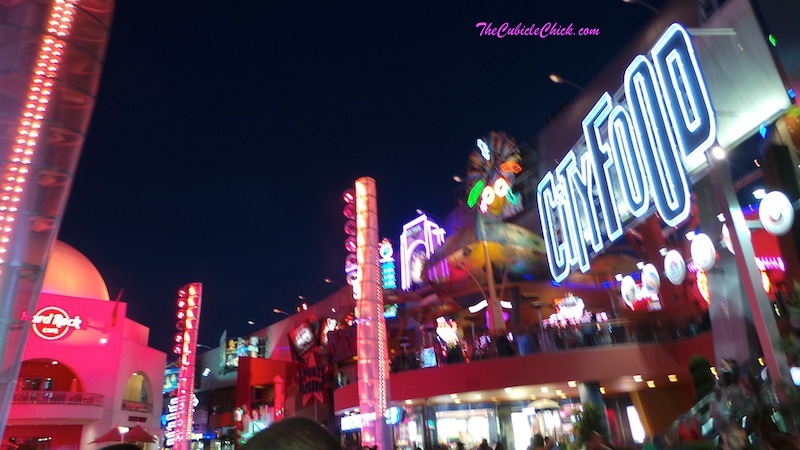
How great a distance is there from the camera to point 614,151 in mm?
16656

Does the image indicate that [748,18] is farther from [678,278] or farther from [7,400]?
[7,400]

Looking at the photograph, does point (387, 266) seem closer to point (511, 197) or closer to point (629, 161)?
point (511, 197)

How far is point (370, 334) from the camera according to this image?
74.2 ft

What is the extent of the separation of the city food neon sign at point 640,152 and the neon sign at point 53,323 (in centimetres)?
2580

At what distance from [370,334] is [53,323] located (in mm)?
18619

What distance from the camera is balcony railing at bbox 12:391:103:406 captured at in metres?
26.5

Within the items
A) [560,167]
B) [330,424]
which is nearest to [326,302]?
[330,424]

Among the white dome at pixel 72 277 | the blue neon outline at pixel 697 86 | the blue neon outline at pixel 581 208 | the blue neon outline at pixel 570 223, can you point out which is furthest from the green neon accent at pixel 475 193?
the white dome at pixel 72 277

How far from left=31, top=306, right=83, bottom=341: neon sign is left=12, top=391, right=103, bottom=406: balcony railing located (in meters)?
3.27

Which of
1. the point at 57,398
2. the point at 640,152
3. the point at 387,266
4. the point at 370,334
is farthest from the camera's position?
the point at 387,266

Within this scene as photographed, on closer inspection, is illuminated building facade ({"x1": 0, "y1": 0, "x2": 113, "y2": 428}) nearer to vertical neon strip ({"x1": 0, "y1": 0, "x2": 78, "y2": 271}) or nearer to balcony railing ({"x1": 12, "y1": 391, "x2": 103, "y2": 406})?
vertical neon strip ({"x1": 0, "y1": 0, "x2": 78, "y2": 271})

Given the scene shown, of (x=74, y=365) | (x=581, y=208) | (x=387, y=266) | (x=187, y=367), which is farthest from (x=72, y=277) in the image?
(x=581, y=208)

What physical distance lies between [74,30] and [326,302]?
4225cm

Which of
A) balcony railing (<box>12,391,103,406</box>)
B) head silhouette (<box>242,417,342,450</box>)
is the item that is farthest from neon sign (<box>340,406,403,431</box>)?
head silhouette (<box>242,417,342,450</box>)
